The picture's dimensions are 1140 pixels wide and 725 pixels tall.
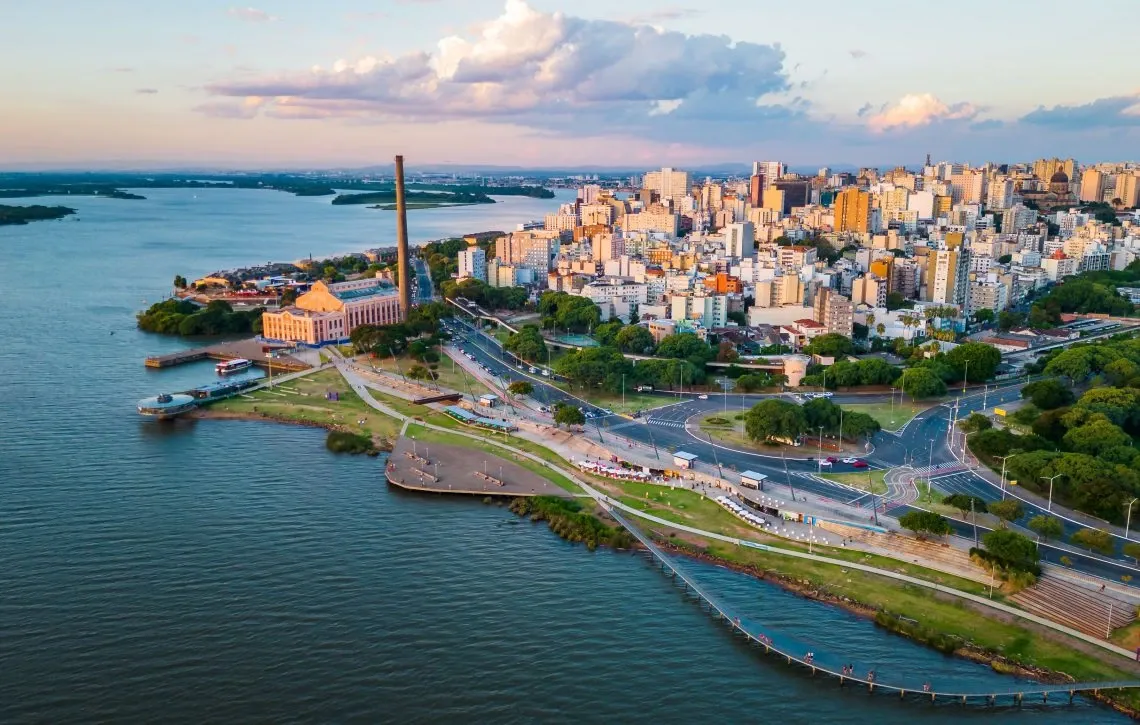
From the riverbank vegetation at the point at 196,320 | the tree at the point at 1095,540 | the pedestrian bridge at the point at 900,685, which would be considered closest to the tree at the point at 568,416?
the pedestrian bridge at the point at 900,685

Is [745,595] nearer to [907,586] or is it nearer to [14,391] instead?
[907,586]

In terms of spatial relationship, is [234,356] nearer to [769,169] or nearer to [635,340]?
[635,340]

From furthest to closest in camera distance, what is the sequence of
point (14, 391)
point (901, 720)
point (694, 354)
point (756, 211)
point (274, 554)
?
point (756, 211) → point (694, 354) → point (14, 391) → point (274, 554) → point (901, 720)

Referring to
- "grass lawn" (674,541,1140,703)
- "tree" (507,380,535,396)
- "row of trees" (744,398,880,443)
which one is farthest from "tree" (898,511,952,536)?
"tree" (507,380,535,396)

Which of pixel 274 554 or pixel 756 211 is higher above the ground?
pixel 756 211

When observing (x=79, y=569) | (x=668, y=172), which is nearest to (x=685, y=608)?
(x=79, y=569)

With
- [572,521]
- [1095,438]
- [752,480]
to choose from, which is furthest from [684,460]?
[1095,438]

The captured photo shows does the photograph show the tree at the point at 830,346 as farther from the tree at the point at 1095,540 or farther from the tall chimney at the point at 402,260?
the tall chimney at the point at 402,260
